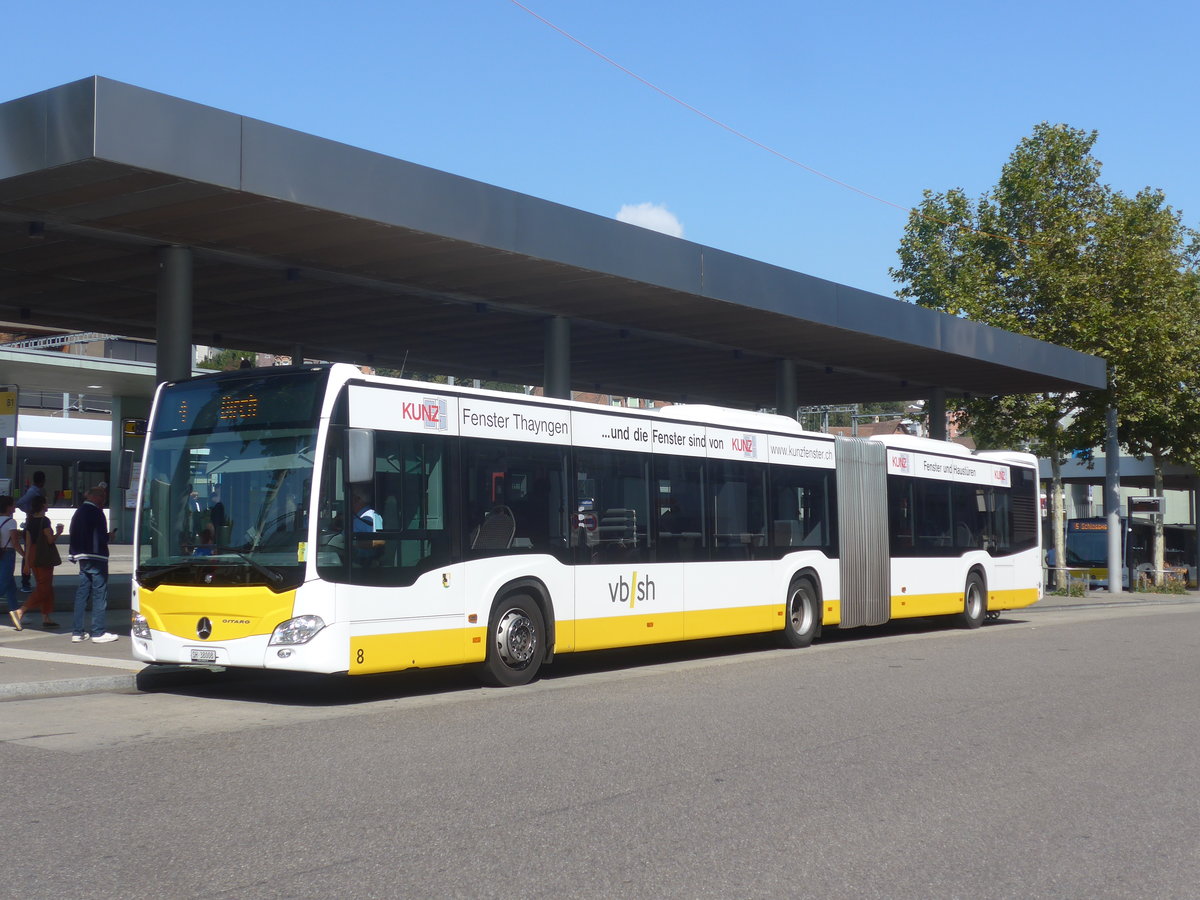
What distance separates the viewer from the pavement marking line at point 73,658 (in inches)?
499

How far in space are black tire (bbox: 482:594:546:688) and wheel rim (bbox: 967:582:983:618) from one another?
1126 cm

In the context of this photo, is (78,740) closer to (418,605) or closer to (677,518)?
(418,605)

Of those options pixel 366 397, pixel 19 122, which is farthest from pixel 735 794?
pixel 19 122

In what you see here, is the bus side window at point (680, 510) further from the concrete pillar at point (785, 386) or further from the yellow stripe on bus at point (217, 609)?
the concrete pillar at point (785, 386)

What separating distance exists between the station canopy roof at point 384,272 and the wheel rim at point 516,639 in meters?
5.29

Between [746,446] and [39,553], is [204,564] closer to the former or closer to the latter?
[39,553]

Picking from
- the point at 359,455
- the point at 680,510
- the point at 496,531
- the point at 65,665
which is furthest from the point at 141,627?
the point at 680,510

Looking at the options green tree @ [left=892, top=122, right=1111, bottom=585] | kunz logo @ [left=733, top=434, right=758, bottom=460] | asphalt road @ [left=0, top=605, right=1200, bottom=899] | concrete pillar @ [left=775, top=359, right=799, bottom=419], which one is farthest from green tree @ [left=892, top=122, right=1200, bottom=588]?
asphalt road @ [left=0, top=605, right=1200, bottom=899]

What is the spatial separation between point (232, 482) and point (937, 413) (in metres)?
24.3

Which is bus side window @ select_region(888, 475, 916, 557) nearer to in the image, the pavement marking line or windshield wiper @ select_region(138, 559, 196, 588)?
the pavement marking line

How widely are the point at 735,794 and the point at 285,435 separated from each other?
5.49m

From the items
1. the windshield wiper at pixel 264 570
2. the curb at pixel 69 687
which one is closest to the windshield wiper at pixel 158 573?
the windshield wiper at pixel 264 570

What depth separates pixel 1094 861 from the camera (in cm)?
593

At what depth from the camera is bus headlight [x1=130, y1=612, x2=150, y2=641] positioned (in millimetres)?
11290
